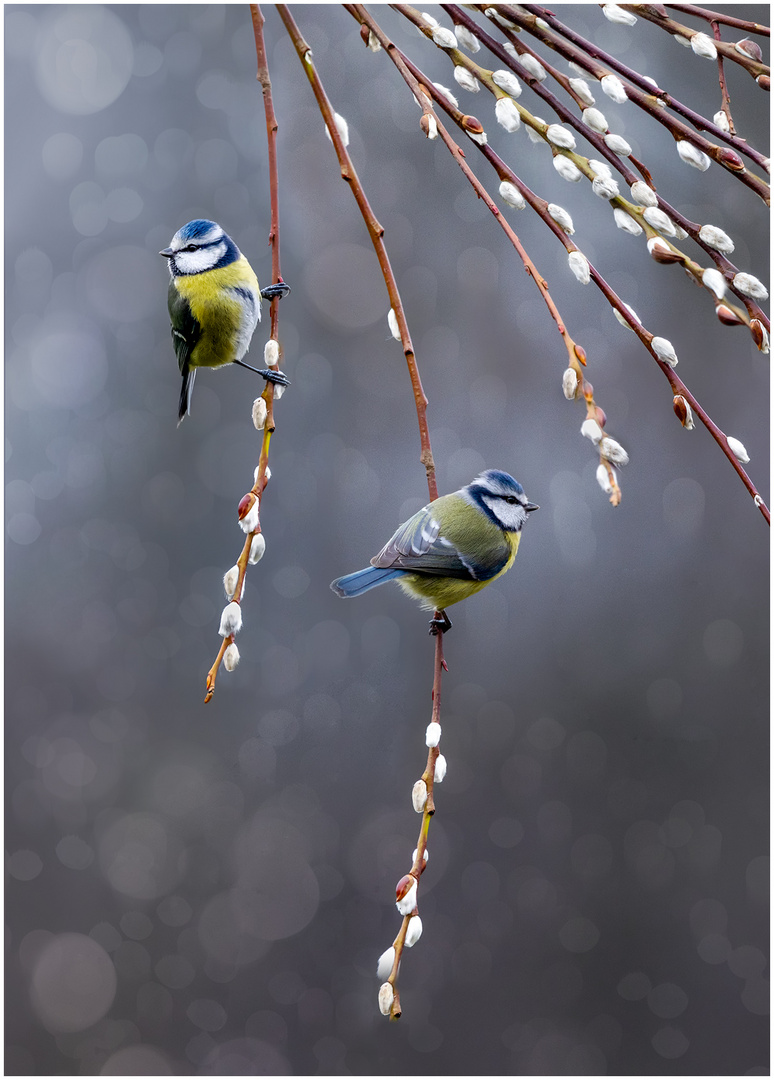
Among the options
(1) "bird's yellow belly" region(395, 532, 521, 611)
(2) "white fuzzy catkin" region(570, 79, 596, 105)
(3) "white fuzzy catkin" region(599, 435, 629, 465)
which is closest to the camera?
(3) "white fuzzy catkin" region(599, 435, 629, 465)

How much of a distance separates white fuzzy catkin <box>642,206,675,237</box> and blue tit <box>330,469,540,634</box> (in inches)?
9.6

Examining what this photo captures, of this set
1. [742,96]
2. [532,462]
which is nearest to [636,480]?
[532,462]

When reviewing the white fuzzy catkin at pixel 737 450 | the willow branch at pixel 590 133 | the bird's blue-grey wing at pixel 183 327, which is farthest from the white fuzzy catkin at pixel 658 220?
the bird's blue-grey wing at pixel 183 327

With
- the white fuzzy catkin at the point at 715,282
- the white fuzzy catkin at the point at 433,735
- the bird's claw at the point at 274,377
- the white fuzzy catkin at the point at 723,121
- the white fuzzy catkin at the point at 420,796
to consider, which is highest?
the white fuzzy catkin at the point at 723,121

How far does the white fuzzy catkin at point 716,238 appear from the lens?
1.38ft

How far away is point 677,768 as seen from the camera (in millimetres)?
2133

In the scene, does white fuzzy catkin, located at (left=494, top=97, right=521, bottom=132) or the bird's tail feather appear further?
the bird's tail feather

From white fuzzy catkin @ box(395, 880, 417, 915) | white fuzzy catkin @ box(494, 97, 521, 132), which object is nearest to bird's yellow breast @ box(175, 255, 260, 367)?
white fuzzy catkin @ box(494, 97, 521, 132)

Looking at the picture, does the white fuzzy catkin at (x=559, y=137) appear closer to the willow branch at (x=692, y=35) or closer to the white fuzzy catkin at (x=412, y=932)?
the willow branch at (x=692, y=35)

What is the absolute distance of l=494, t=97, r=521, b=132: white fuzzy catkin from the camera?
0.42 metres

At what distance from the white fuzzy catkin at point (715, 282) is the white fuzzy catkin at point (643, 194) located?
0.05m

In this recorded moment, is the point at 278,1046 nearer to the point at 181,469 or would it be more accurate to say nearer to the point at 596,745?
the point at 596,745

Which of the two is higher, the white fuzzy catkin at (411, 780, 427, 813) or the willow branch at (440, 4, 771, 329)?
the willow branch at (440, 4, 771, 329)

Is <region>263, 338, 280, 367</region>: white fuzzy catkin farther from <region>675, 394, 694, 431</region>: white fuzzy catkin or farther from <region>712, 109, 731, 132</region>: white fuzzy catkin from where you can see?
<region>712, 109, 731, 132</region>: white fuzzy catkin
